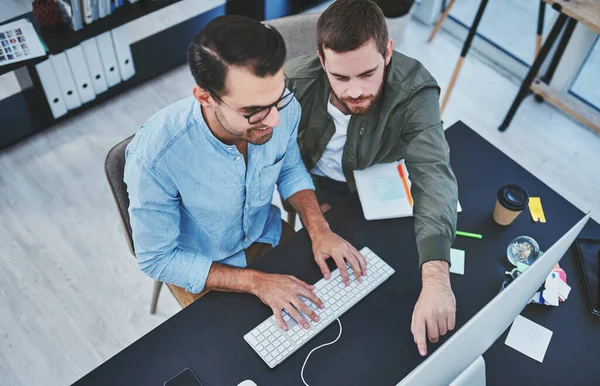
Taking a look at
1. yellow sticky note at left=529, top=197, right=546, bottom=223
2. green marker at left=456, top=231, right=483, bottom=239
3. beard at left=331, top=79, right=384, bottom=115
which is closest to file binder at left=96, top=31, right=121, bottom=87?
beard at left=331, top=79, right=384, bottom=115

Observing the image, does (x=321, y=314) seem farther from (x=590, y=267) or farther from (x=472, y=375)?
(x=590, y=267)

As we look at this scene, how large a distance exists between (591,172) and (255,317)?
2.33 meters

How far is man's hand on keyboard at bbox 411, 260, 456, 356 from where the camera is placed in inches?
50.7

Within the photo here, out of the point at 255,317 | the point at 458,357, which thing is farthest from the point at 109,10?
the point at 458,357

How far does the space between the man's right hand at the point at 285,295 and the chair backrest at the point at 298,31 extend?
3.08 ft

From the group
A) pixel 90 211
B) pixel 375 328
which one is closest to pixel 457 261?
pixel 375 328

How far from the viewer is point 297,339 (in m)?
1.32

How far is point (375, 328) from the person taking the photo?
137cm

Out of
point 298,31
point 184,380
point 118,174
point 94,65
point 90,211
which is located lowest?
point 90,211

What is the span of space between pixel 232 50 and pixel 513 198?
0.92m

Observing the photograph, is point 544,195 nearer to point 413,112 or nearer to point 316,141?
point 413,112

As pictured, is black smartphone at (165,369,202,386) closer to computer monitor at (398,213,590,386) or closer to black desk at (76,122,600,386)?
black desk at (76,122,600,386)

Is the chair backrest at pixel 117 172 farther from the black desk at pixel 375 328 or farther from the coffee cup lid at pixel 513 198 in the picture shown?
the coffee cup lid at pixel 513 198

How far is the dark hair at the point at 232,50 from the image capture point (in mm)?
1175
